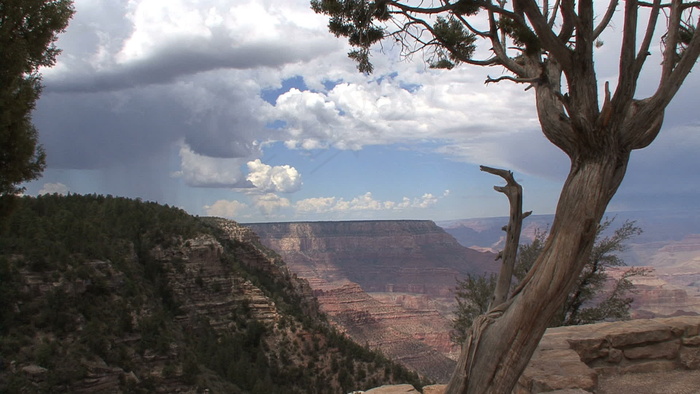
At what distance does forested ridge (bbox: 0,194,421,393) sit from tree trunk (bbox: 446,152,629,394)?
7.29 metres

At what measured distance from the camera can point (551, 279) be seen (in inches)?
182

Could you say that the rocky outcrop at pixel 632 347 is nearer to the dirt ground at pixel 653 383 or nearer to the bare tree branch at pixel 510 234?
the dirt ground at pixel 653 383

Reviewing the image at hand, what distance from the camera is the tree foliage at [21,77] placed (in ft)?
23.6

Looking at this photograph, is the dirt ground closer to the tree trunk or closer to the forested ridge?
the tree trunk

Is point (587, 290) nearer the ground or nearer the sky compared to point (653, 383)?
nearer the sky

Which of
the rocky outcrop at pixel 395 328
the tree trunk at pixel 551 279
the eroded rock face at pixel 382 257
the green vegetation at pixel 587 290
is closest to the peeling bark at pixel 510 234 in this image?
the tree trunk at pixel 551 279

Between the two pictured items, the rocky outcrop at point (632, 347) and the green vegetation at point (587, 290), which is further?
the green vegetation at point (587, 290)

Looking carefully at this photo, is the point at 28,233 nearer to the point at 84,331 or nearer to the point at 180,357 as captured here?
the point at 84,331

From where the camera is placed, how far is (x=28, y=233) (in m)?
23.2

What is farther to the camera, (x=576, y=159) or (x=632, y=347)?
(x=632, y=347)

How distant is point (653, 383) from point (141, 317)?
74.2 feet

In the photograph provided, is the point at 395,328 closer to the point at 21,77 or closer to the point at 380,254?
the point at 380,254

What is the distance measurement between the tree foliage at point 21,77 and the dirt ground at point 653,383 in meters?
8.68

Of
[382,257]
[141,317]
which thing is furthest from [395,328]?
[382,257]
